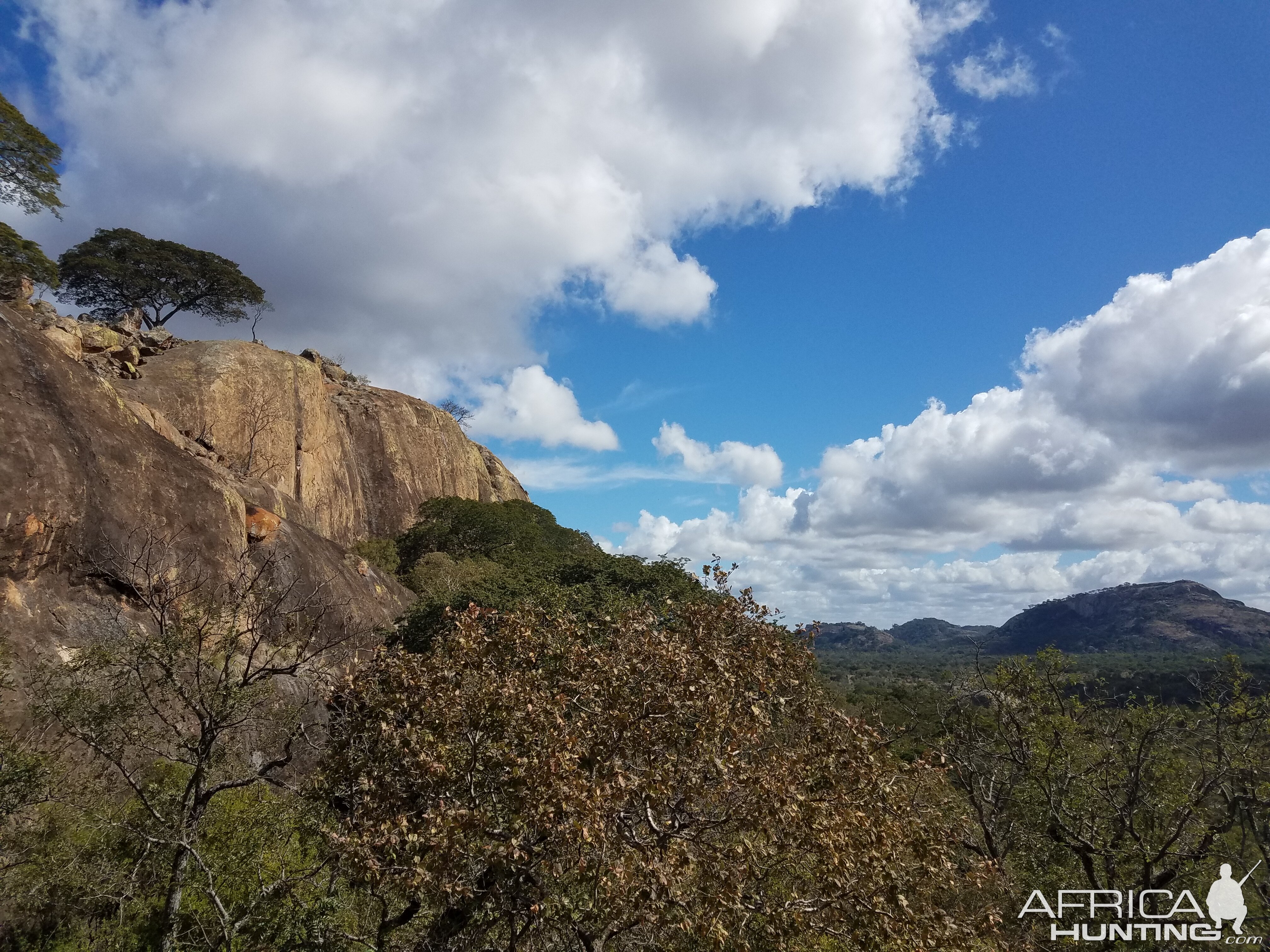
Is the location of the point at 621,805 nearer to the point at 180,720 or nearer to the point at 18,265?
the point at 180,720

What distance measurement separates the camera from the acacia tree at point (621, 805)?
636cm

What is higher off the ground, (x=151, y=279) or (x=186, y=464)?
(x=151, y=279)

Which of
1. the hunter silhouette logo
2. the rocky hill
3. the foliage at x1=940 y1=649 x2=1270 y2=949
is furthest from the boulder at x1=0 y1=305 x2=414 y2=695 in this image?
the hunter silhouette logo

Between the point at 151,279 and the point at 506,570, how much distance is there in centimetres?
2938

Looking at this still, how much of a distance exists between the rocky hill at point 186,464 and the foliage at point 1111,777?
62.7ft

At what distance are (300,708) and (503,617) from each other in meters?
4.30

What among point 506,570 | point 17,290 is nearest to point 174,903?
point 506,570

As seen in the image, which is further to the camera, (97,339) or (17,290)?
(97,339)

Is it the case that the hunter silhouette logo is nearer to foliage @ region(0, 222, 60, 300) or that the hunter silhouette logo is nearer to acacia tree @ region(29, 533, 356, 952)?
acacia tree @ region(29, 533, 356, 952)

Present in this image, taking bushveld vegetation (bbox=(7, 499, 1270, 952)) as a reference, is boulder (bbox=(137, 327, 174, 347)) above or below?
above

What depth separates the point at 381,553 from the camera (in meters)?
42.6

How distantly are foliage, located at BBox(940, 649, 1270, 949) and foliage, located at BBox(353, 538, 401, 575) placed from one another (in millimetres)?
33163
